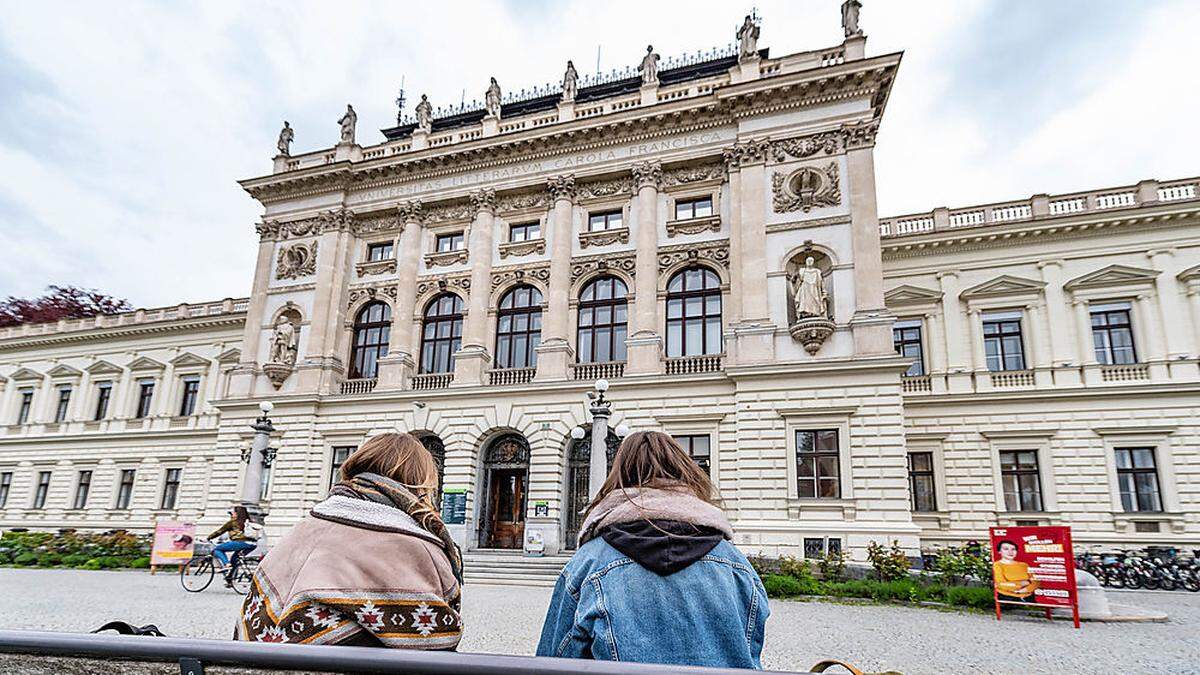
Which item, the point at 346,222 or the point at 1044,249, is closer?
the point at 1044,249

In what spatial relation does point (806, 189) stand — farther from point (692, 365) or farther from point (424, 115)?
point (424, 115)

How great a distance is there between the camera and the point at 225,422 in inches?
1073

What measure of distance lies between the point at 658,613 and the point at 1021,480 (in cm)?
2465

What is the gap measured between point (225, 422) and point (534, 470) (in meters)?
13.8

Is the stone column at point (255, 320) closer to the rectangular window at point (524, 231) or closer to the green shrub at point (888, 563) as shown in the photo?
the rectangular window at point (524, 231)

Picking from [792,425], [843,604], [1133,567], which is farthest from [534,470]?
[1133,567]

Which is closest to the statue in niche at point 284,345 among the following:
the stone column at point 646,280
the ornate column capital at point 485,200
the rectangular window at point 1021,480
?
the ornate column capital at point 485,200

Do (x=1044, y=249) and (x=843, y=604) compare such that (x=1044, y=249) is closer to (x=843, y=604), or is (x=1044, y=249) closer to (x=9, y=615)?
(x=843, y=604)

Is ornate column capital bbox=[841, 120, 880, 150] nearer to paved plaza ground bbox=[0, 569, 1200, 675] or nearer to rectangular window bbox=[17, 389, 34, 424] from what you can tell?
paved plaza ground bbox=[0, 569, 1200, 675]

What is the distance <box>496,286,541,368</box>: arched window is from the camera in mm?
25031

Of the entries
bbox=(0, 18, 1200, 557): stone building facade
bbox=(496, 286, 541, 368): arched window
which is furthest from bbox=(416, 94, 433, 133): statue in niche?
bbox=(496, 286, 541, 368): arched window

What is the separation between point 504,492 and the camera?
78.5ft

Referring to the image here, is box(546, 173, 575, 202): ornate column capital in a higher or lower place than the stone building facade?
higher

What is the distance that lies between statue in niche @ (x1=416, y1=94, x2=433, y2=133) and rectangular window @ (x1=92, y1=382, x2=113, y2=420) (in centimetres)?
2362
